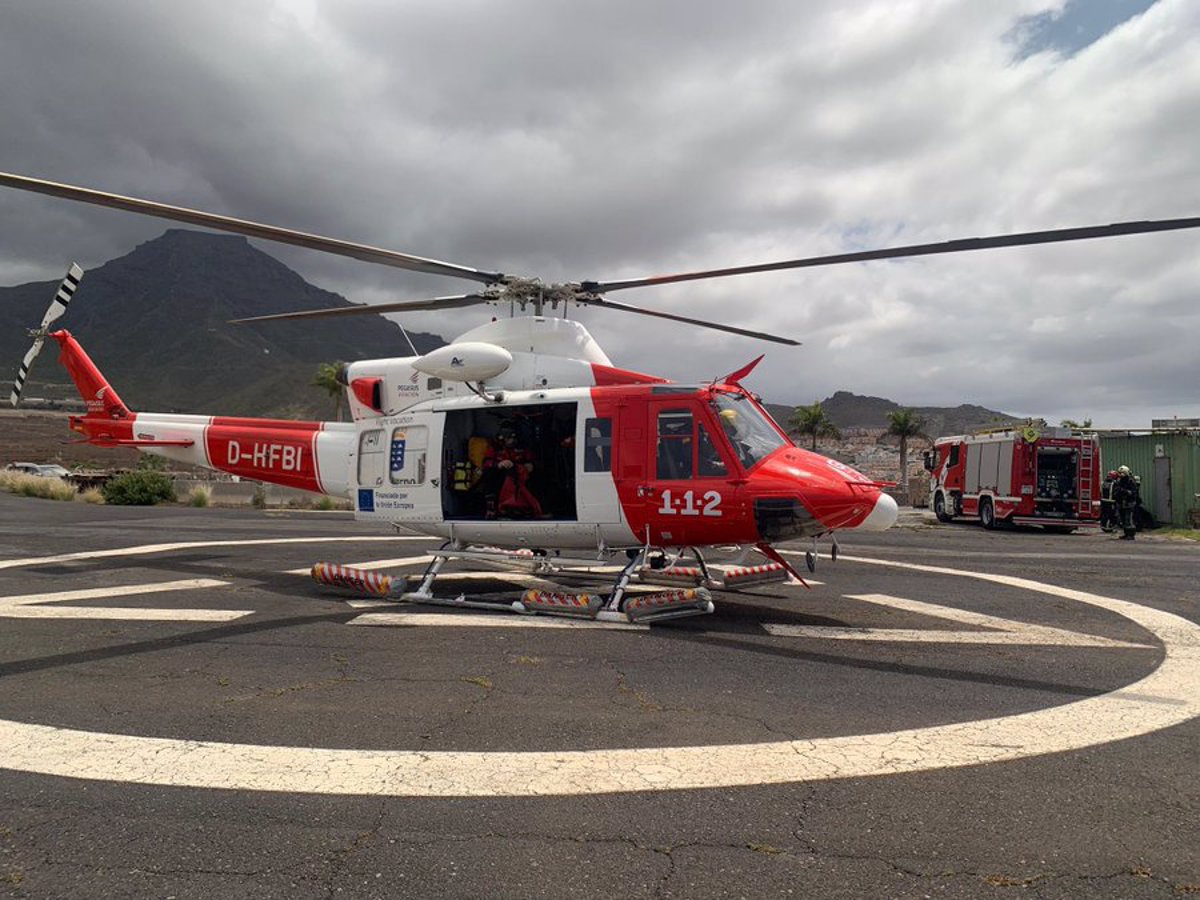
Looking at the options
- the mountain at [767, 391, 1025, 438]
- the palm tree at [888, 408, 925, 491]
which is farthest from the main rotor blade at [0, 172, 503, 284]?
the mountain at [767, 391, 1025, 438]

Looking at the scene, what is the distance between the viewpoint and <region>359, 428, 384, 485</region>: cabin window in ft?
35.1

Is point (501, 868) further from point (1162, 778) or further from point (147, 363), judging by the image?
point (147, 363)

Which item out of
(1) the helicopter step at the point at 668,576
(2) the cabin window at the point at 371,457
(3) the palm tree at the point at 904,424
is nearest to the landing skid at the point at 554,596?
(1) the helicopter step at the point at 668,576

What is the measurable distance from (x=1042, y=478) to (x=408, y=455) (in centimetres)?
2278

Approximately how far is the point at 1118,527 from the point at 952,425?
13057 centimetres

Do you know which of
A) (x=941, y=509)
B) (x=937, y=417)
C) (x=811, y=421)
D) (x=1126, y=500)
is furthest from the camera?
(x=937, y=417)

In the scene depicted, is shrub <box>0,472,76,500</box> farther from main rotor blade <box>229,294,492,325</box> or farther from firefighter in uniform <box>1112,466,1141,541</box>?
firefighter in uniform <box>1112,466,1141,541</box>

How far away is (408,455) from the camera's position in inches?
409

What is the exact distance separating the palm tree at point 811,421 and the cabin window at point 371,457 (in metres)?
75.5

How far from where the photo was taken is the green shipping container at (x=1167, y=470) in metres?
28.3

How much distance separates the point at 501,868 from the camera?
3.17m

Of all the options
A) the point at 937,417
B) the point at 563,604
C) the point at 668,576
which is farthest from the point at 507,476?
the point at 937,417

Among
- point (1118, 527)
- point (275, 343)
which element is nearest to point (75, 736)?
point (1118, 527)

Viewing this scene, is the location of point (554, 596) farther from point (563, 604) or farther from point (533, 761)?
point (533, 761)
